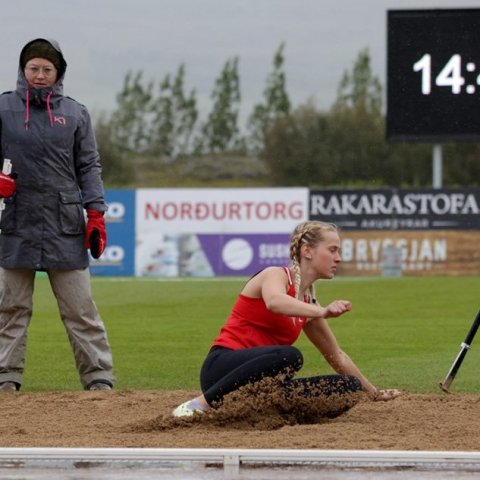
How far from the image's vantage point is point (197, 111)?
5559 centimetres

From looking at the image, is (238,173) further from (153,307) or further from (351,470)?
(351,470)

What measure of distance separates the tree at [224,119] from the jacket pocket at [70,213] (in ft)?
136

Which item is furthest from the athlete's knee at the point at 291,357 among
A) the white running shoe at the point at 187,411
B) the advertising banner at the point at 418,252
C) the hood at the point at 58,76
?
the advertising banner at the point at 418,252

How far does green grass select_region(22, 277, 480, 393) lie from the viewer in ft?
33.2

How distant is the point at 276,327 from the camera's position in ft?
22.1

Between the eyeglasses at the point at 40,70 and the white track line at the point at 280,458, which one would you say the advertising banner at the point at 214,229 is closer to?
the eyeglasses at the point at 40,70

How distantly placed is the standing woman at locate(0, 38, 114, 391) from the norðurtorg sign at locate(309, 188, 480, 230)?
18960 mm

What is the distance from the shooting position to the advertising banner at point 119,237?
27.1 meters

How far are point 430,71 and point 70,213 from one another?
58.7 feet

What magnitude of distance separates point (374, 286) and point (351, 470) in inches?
707

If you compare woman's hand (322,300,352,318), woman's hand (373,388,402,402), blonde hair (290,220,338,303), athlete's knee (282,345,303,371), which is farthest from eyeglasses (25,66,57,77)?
woman's hand (322,300,352,318)

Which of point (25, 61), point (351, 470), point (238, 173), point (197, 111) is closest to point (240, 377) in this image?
point (351, 470)

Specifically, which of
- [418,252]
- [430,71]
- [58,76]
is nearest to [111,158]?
[418,252]

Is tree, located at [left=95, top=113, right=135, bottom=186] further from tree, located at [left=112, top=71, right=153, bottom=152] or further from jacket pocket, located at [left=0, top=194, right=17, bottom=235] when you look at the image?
jacket pocket, located at [left=0, top=194, right=17, bottom=235]
